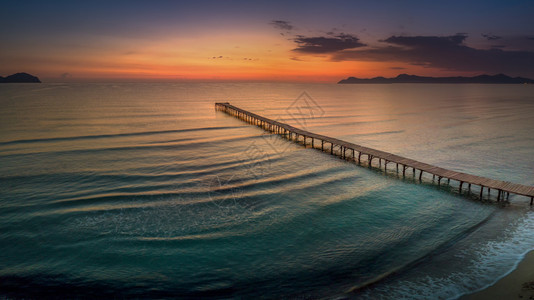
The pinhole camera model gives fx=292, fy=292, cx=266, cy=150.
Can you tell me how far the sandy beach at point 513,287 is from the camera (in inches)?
354

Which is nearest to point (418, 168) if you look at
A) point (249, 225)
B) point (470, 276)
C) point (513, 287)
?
point (470, 276)

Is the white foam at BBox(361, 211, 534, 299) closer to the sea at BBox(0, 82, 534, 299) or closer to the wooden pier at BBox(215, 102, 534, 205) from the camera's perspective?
the sea at BBox(0, 82, 534, 299)

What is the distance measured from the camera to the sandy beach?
900cm

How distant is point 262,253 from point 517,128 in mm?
44272

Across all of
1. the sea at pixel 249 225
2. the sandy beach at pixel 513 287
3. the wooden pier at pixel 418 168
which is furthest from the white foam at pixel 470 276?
the wooden pier at pixel 418 168

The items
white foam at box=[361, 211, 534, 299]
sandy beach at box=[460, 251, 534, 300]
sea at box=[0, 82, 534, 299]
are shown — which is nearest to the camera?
sandy beach at box=[460, 251, 534, 300]

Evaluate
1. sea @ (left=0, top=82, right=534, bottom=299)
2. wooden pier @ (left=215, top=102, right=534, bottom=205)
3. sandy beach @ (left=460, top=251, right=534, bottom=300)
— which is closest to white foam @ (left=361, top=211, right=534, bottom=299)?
sea @ (left=0, top=82, right=534, bottom=299)

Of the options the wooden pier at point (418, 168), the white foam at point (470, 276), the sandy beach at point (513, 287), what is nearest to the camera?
the sandy beach at point (513, 287)

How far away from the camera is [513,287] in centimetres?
940

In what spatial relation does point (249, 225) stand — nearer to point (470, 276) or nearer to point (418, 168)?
point (470, 276)

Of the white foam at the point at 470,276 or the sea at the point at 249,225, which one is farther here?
the sea at the point at 249,225

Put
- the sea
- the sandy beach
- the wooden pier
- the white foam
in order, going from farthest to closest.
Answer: the wooden pier < the sea < the white foam < the sandy beach

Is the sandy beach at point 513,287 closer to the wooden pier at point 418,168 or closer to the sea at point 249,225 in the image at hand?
the sea at point 249,225

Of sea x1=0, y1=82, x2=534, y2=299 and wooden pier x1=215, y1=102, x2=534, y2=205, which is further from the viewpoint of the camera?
wooden pier x1=215, y1=102, x2=534, y2=205
